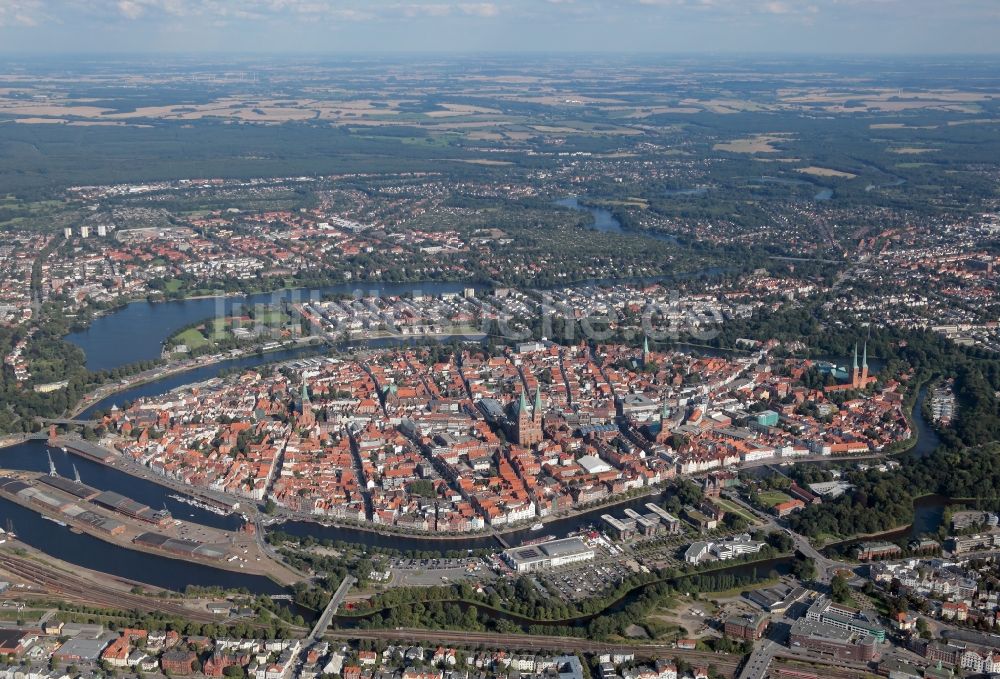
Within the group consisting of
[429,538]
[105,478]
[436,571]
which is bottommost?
[105,478]

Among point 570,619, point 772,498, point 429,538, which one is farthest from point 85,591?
point 772,498

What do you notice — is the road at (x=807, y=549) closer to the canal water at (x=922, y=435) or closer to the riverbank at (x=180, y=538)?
the canal water at (x=922, y=435)

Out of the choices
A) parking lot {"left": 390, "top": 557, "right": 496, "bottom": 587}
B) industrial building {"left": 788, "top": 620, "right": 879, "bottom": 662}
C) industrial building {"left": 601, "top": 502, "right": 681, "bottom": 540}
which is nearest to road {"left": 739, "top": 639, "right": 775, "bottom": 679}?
industrial building {"left": 788, "top": 620, "right": 879, "bottom": 662}

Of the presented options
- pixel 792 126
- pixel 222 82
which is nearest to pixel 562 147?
pixel 792 126

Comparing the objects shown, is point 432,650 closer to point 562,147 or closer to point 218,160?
point 218,160

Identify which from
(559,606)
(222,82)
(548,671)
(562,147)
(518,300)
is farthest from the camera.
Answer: (222,82)

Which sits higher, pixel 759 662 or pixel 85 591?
pixel 759 662

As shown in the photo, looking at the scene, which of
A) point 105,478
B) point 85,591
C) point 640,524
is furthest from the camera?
point 105,478

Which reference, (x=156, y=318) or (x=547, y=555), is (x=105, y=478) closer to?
(x=547, y=555)
